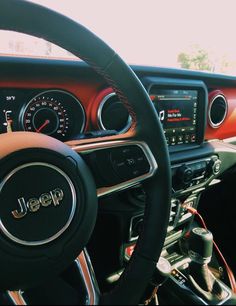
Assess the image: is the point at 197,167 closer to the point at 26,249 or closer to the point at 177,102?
the point at 177,102

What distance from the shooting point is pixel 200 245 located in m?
1.41

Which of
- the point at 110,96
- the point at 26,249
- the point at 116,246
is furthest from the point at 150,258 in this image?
the point at 110,96

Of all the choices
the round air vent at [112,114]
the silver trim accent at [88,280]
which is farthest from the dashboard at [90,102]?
the silver trim accent at [88,280]

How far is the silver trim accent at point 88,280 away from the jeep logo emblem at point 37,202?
0.25 meters

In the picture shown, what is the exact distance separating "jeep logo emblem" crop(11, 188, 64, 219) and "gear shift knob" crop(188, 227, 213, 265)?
83 cm

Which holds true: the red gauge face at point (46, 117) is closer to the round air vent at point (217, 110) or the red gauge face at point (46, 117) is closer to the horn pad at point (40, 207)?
the horn pad at point (40, 207)

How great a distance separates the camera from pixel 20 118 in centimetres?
109

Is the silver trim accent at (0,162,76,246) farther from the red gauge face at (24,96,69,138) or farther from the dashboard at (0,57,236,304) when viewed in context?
the red gauge face at (24,96,69,138)

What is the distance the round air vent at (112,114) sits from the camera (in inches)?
48.8

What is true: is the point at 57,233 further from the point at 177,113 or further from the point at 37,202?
the point at 177,113

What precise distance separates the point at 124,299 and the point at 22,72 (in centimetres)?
72

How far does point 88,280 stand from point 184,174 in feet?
1.83

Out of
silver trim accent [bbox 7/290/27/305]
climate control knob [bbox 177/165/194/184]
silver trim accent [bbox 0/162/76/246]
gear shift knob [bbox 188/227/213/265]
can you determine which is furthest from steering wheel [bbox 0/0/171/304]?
gear shift knob [bbox 188/227/213/265]

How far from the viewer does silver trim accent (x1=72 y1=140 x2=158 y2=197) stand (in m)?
0.83
